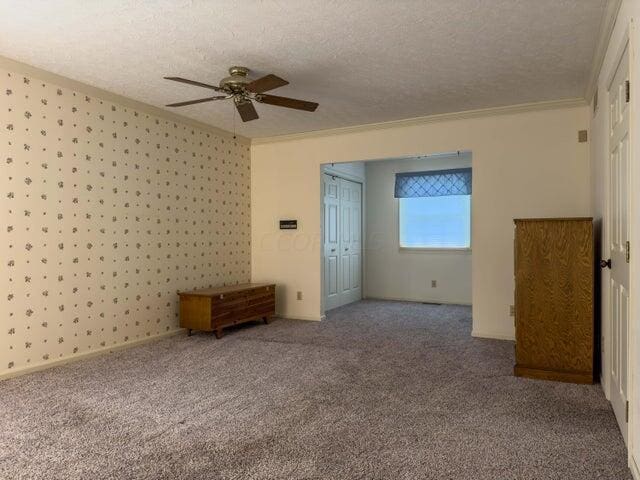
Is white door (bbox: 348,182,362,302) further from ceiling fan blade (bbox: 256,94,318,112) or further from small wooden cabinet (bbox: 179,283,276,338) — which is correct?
ceiling fan blade (bbox: 256,94,318,112)

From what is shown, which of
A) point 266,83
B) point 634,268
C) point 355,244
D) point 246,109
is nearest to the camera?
point 634,268

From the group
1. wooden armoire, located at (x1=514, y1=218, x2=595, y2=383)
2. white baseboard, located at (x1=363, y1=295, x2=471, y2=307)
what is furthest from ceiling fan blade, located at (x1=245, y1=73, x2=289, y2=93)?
white baseboard, located at (x1=363, y1=295, x2=471, y2=307)

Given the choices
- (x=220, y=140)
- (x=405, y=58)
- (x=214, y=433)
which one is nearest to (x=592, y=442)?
(x=214, y=433)

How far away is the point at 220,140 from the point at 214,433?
3.82 meters

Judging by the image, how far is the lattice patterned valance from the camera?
21.7ft

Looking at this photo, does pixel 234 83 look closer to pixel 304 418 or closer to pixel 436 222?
pixel 304 418

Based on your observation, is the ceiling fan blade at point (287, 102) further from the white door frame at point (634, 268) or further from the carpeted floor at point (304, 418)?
the carpeted floor at point (304, 418)

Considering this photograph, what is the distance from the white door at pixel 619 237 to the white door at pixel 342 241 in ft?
12.6

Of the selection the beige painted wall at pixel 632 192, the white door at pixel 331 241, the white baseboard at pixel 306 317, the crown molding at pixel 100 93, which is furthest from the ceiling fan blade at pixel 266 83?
the white baseboard at pixel 306 317

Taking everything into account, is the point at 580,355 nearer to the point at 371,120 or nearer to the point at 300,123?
the point at 371,120

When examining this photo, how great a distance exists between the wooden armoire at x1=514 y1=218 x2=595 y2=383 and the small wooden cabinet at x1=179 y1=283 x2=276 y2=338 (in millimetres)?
2865

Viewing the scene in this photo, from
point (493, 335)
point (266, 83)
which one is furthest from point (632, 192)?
point (493, 335)

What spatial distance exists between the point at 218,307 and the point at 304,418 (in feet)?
7.53

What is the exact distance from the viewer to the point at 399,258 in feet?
23.8
